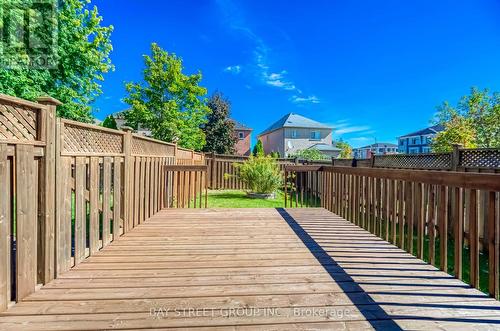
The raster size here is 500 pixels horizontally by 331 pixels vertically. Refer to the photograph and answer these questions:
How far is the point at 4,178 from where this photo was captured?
5.30ft

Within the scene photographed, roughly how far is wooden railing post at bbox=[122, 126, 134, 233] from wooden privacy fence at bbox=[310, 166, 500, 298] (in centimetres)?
329

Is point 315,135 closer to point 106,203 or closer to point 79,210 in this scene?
point 106,203

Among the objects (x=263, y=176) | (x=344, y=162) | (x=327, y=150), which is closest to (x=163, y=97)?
(x=263, y=176)

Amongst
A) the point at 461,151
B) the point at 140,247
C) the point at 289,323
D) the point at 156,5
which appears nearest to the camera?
the point at 289,323

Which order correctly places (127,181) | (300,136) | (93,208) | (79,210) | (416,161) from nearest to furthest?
(79,210) < (93,208) < (127,181) < (416,161) < (300,136)

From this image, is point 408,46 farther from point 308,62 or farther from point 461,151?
point 461,151

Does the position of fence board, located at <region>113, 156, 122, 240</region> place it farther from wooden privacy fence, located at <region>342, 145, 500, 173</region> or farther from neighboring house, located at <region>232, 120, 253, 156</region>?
neighboring house, located at <region>232, 120, 253, 156</region>

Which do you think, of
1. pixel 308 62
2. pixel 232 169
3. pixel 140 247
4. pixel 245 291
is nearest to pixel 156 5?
pixel 232 169

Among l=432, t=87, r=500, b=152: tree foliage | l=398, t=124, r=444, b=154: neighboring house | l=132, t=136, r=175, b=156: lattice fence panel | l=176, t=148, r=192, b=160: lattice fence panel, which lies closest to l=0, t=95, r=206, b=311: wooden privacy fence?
l=132, t=136, r=175, b=156: lattice fence panel

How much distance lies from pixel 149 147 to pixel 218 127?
1711 centimetres

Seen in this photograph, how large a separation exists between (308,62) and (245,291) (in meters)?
24.8

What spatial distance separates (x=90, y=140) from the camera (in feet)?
9.12

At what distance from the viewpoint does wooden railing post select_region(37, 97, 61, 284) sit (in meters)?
1.97

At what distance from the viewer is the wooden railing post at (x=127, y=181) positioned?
11.3ft
